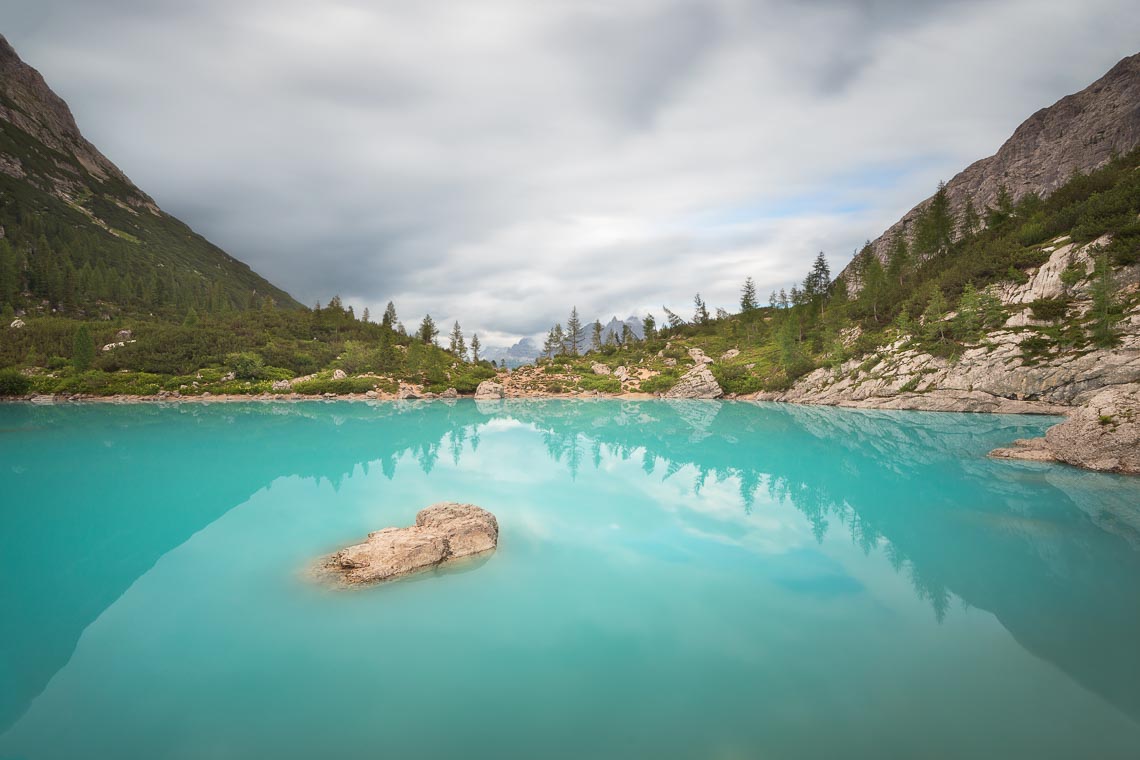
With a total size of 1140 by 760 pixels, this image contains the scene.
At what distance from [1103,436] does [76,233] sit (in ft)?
608

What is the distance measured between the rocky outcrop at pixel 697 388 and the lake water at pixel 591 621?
41.1 meters

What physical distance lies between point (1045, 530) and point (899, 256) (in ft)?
244

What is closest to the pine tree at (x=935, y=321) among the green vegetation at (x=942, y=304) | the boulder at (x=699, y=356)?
the green vegetation at (x=942, y=304)

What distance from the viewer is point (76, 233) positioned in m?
115

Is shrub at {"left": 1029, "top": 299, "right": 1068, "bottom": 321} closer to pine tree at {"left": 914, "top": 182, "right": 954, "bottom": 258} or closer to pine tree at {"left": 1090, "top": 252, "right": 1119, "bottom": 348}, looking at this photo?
pine tree at {"left": 1090, "top": 252, "right": 1119, "bottom": 348}

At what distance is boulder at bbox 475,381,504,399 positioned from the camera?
60.2 meters

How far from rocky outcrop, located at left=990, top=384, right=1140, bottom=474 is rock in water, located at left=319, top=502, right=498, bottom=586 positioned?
79.3 ft

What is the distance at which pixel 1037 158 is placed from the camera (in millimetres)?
103875

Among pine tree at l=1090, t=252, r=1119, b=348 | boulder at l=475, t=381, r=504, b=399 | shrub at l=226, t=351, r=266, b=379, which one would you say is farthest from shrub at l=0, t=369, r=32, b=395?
pine tree at l=1090, t=252, r=1119, b=348

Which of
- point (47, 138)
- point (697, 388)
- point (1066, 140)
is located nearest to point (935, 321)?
point (697, 388)

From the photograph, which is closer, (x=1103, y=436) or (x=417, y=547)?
(x=417, y=547)

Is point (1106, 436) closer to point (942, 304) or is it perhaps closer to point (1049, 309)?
point (1049, 309)

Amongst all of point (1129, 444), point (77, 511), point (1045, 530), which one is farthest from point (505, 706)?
point (1129, 444)

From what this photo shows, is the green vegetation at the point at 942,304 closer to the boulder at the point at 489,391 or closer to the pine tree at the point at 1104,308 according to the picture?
the pine tree at the point at 1104,308
